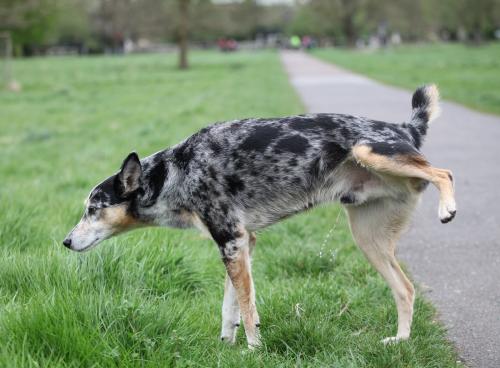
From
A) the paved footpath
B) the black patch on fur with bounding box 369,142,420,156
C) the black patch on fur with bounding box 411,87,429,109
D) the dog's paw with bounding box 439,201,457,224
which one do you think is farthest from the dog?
the paved footpath

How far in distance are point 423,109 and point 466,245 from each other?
2.15 m

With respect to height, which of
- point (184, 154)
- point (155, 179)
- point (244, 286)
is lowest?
point (244, 286)

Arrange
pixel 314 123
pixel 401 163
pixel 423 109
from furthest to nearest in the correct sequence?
pixel 423 109 → pixel 314 123 → pixel 401 163

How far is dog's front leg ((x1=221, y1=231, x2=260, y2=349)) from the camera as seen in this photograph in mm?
3900

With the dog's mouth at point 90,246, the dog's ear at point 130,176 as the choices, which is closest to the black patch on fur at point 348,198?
the dog's ear at point 130,176

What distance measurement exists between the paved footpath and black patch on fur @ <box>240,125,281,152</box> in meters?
1.73

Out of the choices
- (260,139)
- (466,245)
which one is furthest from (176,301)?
(466,245)

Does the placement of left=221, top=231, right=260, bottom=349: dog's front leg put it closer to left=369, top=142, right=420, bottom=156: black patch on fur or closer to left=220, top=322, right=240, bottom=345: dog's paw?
left=220, top=322, right=240, bottom=345: dog's paw

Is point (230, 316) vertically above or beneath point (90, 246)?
beneath

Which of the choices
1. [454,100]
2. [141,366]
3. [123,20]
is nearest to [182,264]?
[141,366]

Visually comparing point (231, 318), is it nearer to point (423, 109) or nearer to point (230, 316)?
point (230, 316)

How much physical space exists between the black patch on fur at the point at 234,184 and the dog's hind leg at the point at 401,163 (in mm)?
756

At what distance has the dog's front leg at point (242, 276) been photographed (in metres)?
3.90

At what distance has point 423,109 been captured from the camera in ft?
14.7
